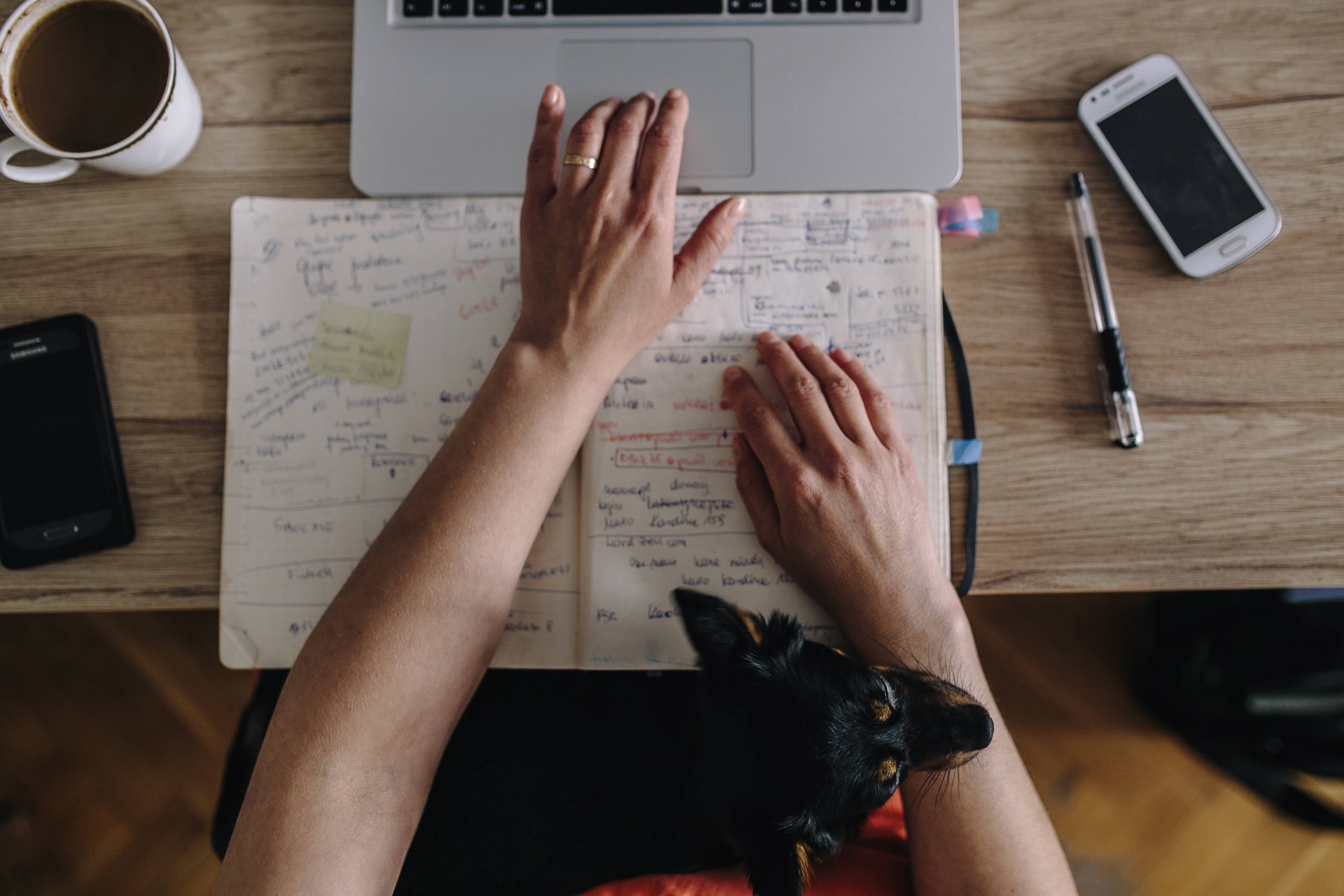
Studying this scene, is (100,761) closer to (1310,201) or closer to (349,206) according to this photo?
(349,206)

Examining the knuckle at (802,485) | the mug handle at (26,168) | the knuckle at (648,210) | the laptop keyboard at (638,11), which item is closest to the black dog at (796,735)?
the knuckle at (802,485)

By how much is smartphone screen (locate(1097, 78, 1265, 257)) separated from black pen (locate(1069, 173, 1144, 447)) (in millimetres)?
51

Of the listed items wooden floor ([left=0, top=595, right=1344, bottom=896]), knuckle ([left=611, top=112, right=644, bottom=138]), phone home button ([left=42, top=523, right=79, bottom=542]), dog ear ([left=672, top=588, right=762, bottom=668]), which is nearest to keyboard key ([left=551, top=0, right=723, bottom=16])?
knuckle ([left=611, top=112, right=644, bottom=138])

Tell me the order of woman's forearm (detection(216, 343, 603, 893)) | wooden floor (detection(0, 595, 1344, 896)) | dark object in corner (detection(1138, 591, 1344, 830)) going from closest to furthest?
woman's forearm (detection(216, 343, 603, 893)) → dark object in corner (detection(1138, 591, 1344, 830)) → wooden floor (detection(0, 595, 1344, 896))

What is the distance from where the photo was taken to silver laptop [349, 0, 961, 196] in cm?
69

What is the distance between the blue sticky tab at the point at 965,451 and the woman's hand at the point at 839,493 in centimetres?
4

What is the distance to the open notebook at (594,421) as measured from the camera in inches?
26.3

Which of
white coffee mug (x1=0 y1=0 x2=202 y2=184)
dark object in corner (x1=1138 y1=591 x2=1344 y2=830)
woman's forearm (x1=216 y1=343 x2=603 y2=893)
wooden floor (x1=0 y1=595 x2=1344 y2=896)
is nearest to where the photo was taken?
woman's forearm (x1=216 y1=343 x2=603 y2=893)

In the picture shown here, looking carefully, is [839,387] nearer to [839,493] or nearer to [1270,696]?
[839,493]

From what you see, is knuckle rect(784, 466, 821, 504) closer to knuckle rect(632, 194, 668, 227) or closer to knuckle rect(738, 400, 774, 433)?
knuckle rect(738, 400, 774, 433)

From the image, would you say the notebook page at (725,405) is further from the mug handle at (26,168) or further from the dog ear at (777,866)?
the mug handle at (26,168)

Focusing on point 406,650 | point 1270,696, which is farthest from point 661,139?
point 1270,696

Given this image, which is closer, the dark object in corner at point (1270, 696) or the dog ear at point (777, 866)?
the dog ear at point (777, 866)

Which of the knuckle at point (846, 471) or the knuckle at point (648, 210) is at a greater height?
the knuckle at point (648, 210)
